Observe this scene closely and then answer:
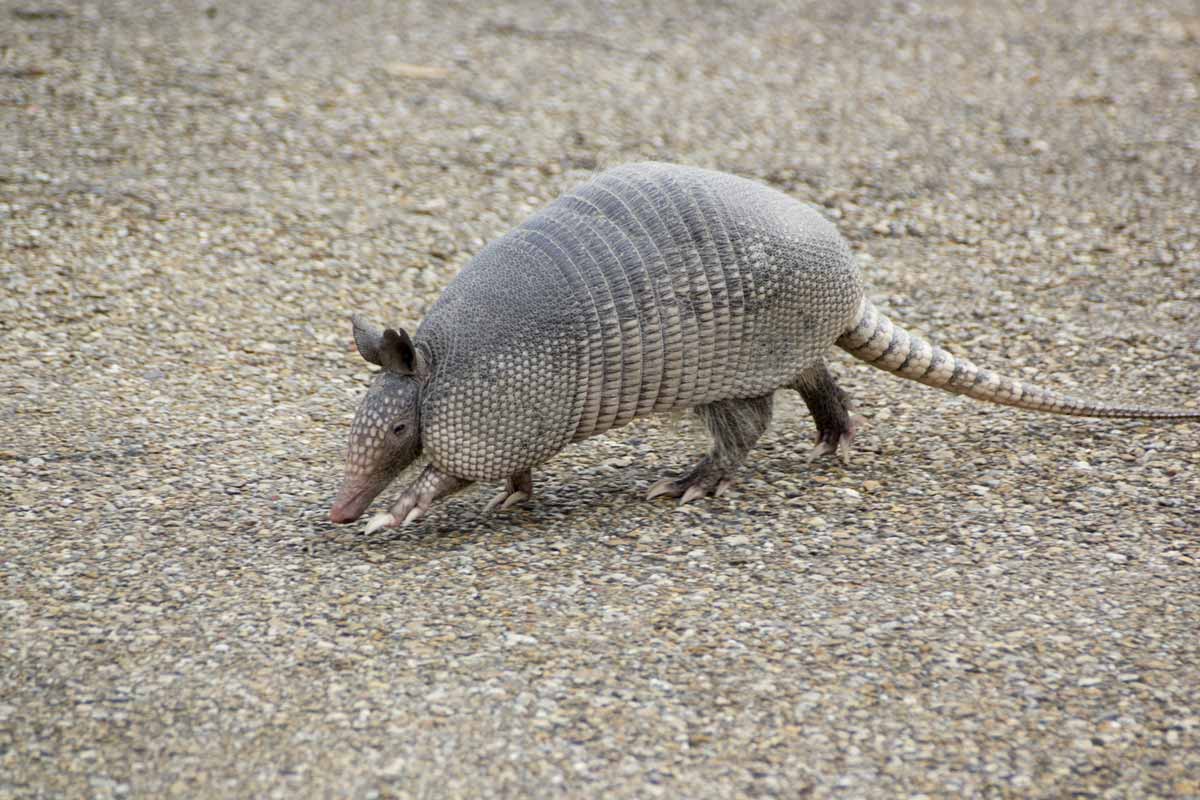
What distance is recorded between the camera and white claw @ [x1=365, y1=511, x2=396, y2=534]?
5117mm

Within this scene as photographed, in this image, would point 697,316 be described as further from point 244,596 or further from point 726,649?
point 244,596

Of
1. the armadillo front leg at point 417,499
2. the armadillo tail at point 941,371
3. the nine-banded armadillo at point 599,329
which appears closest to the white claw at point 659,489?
the nine-banded armadillo at point 599,329

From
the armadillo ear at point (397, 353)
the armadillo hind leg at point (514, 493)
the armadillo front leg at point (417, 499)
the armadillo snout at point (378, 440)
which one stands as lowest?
the armadillo hind leg at point (514, 493)

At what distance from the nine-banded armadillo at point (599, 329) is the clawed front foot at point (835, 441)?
1.97 ft

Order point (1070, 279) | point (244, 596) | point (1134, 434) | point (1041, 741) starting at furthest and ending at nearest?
point (1070, 279), point (1134, 434), point (244, 596), point (1041, 741)

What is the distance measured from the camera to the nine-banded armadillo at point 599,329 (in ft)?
16.3

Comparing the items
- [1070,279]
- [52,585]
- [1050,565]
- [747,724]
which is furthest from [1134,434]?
[52,585]

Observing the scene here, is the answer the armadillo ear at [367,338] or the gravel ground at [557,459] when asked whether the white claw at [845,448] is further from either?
the armadillo ear at [367,338]

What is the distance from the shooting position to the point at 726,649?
4.39m

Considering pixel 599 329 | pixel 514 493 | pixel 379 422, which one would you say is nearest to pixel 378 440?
pixel 379 422

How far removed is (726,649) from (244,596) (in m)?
1.74

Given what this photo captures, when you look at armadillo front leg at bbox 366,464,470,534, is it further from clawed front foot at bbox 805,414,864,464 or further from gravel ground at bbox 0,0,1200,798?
clawed front foot at bbox 805,414,864,464

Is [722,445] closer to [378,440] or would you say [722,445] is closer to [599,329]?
[599,329]

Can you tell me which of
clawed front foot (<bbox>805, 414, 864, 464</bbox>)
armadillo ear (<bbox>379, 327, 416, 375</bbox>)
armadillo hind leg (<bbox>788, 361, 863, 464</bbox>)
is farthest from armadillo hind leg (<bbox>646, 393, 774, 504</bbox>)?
armadillo ear (<bbox>379, 327, 416, 375</bbox>)
